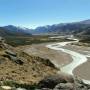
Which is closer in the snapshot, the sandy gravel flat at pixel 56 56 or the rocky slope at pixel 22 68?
the rocky slope at pixel 22 68

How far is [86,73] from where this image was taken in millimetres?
55344

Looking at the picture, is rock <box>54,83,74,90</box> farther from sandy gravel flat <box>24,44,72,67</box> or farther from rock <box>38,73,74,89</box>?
sandy gravel flat <box>24,44,72,67</box>

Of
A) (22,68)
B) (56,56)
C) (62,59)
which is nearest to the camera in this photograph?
(22,68)

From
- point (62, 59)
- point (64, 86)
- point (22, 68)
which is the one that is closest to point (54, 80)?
point (64, 86)

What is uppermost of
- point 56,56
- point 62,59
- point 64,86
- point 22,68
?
point 64,86

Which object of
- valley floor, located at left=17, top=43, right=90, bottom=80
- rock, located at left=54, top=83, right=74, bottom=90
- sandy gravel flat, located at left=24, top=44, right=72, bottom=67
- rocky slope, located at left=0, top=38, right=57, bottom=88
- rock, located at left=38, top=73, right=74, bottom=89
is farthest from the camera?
sandy gravel flat, located at left=24, top=44, right=72, bottom=67

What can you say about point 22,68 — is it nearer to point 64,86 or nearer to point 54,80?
point 54,80

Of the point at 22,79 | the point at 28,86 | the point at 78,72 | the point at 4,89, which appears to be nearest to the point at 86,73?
the point at 78,72

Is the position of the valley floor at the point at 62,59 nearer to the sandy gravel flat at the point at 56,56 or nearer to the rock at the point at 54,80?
the sandy gravel flat at the point at 56,56

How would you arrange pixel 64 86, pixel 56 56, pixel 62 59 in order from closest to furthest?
pixel 64 86, pixel 62 59, pixel 56 56

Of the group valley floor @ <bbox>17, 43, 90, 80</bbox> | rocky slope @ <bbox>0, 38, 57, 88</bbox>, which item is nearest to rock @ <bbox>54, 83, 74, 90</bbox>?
rocky slope @ <bbox>0, 38, 57, 88</bbox>

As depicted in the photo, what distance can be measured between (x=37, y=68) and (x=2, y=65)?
22.0ft

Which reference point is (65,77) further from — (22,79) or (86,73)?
(86,73)

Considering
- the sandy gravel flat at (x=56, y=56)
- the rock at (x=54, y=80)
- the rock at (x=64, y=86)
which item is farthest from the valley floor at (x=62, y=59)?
the rock at (x=64, y=86)
